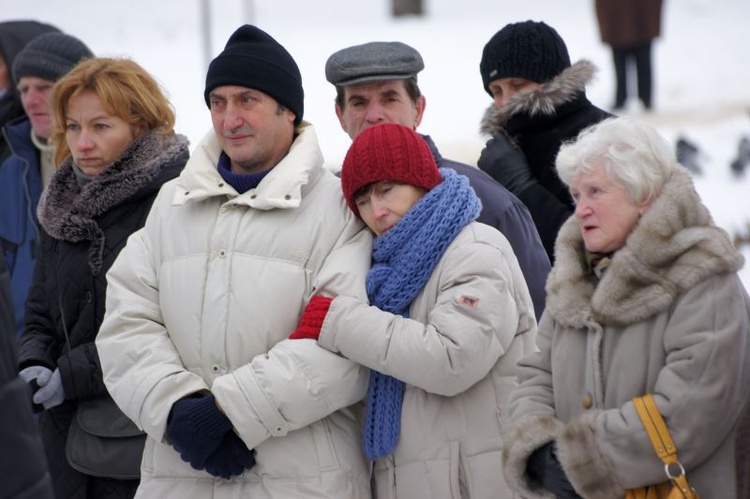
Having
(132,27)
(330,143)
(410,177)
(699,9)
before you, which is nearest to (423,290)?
(410,177)

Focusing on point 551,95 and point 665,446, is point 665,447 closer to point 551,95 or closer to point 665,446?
point 665,446

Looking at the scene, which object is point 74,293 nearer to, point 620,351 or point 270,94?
point 270,94

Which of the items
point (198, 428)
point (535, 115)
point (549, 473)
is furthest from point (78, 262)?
point (549, 473)

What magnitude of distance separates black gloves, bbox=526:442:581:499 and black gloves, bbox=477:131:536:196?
154 centimetres

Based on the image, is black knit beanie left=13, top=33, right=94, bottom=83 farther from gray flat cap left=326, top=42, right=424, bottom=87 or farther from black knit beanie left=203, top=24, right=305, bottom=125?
black knit beanie left=203, top=24, right=305, bottom=125

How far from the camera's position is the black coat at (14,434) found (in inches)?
87.0

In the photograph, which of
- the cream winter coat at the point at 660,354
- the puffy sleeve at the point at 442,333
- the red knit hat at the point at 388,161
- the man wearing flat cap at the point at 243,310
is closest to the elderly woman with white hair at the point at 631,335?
the cream winter coat at the point at 660,354

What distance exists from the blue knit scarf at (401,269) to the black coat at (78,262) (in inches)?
43.6

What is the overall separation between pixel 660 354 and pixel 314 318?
99cm

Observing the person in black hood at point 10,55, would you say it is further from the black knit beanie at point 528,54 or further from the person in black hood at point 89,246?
the black knit beanie at point 528,54

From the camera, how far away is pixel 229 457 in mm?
3504

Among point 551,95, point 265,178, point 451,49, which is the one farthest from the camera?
point 451,49

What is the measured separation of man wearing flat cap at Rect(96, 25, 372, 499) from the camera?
11.5ft

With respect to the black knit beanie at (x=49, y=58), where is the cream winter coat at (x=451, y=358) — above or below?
below
